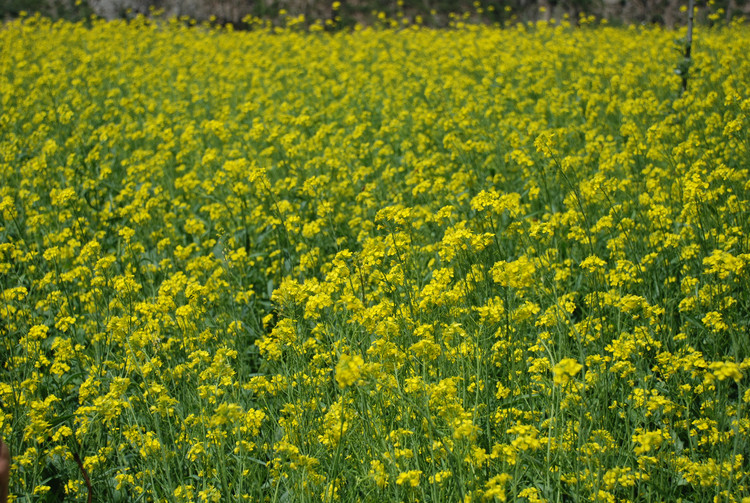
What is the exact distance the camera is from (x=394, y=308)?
10.2 feet

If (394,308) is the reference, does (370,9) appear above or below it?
above

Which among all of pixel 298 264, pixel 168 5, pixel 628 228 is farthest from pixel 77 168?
pixel 168 5

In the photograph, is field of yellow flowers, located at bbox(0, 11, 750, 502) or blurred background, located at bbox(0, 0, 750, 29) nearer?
field of yellow flowers, located at bbox(0, 11, 750, 502)

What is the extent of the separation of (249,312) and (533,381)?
197 centimetres

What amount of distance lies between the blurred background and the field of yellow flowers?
32.9ft

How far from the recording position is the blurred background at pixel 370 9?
53.3 ft

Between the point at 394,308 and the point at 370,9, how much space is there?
16.1 m

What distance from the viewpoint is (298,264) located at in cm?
437

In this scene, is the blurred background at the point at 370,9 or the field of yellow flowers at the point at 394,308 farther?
the blurred background at the point at 370,9

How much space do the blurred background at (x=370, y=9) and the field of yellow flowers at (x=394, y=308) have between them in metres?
10.0

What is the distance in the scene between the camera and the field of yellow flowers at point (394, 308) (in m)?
2.49

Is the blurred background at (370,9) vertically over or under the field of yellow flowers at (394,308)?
over

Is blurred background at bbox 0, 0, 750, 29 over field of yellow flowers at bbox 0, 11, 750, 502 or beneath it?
over

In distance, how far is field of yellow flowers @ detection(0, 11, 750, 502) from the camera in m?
2.49
